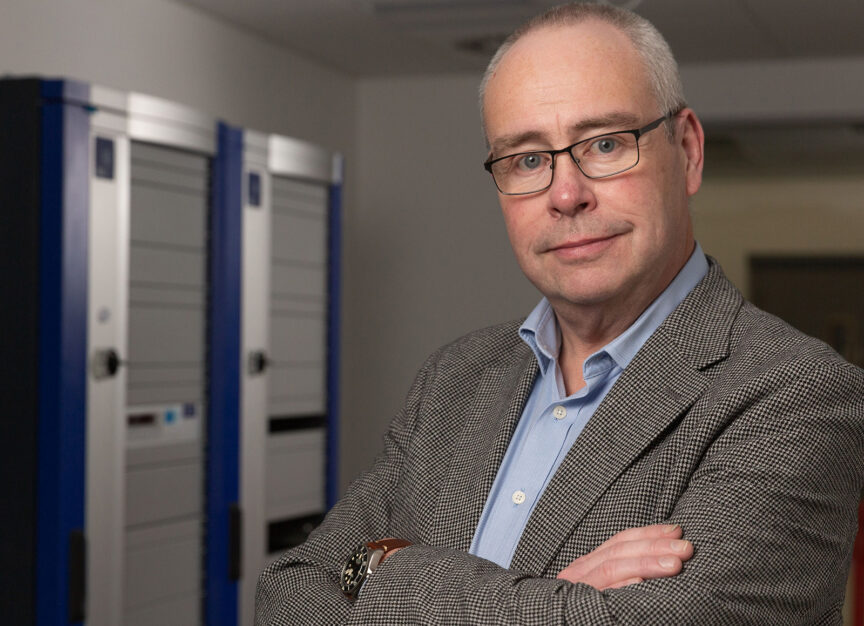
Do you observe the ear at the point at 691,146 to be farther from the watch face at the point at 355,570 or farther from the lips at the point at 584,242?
the watch face at the point at 355,570

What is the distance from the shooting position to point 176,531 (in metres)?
2.83

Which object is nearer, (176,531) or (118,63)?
(176,531)

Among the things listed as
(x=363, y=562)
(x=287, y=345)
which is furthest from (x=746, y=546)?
(x=287, y=345)

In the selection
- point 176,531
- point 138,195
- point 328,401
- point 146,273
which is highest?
point 138,195

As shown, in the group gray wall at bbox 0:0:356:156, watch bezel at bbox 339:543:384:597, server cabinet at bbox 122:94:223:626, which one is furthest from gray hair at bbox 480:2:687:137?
gray wall at bbox 0:0:356:156

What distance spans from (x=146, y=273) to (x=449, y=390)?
156cm

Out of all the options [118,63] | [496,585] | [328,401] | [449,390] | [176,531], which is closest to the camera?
[496,585]

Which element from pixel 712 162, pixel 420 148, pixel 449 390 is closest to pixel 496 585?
pixel 449 390

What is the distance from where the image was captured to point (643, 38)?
1154mm

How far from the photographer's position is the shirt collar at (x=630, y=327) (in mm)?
1144

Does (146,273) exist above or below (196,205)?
below

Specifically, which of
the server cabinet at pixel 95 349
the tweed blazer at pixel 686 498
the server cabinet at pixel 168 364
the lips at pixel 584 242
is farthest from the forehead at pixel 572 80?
the server cabinet at pixel 168 364

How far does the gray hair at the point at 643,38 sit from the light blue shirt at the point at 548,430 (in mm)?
183

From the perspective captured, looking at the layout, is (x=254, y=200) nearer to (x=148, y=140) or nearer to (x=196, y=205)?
(x=196, y=205)
